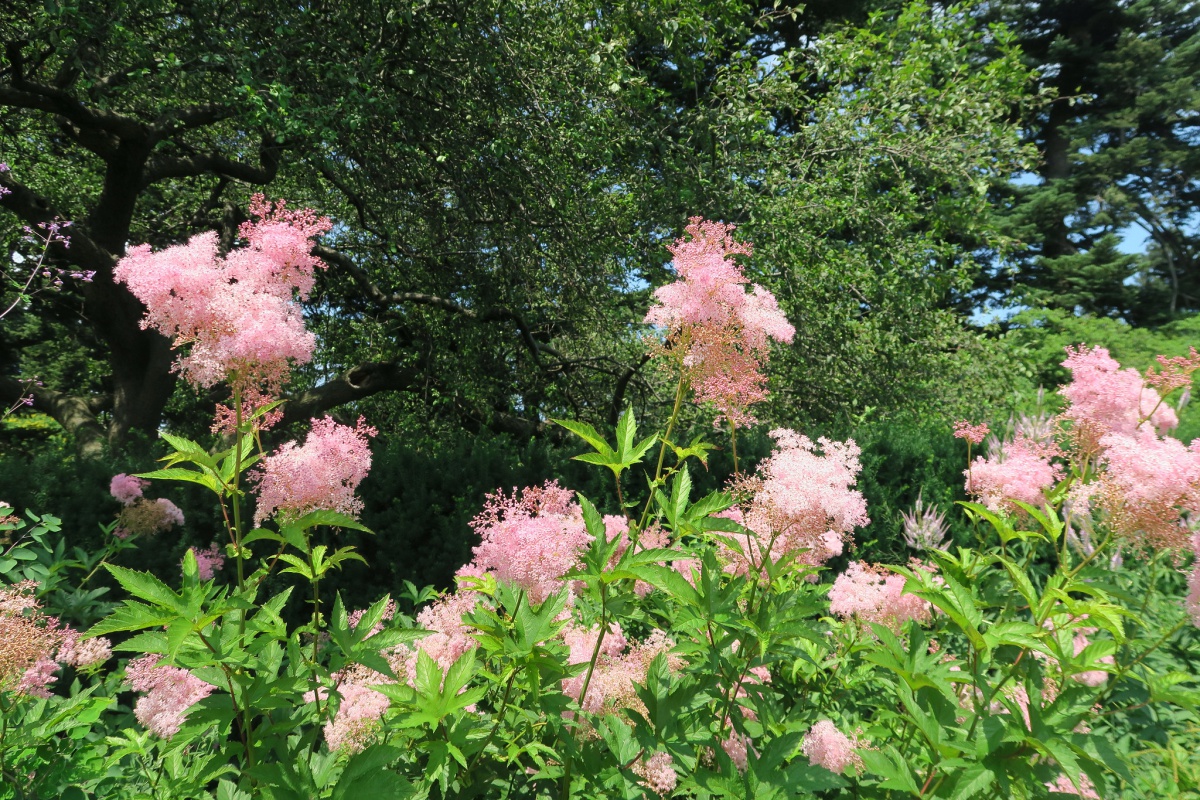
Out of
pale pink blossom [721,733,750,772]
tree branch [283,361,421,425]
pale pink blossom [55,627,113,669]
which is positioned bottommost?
pale pink blossom [721,733,750,772]

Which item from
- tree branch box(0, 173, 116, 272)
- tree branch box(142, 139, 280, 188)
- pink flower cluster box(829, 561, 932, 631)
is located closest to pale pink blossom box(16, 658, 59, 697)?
pink flower cluster box(829, 561, 932, 631)

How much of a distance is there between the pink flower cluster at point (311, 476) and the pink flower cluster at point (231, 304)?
22cm

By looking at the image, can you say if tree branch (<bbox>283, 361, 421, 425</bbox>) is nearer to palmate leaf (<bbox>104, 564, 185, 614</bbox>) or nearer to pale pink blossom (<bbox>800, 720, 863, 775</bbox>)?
palmate leaf (<bbox>104, 564, 185, 614</bbox>)

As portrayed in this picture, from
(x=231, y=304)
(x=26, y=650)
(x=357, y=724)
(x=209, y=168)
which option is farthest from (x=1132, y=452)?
(x=209, y=168)

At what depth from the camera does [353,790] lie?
4.38 ft

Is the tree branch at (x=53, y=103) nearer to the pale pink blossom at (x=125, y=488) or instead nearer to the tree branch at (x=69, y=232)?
the tree branch at (x=69, y=232)

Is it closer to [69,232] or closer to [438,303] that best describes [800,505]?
[438,303]

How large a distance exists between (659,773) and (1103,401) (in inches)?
72.8

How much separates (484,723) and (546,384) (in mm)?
7007

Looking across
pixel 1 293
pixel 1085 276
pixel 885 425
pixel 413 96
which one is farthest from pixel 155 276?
pixel 1085 276

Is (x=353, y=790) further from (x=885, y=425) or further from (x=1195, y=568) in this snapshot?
(x=885, y=425)

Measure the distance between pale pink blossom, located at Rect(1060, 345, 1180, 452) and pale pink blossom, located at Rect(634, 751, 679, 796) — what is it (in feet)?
5.35

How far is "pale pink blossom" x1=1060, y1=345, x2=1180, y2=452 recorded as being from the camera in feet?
7.04

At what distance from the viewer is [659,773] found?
1.67m
